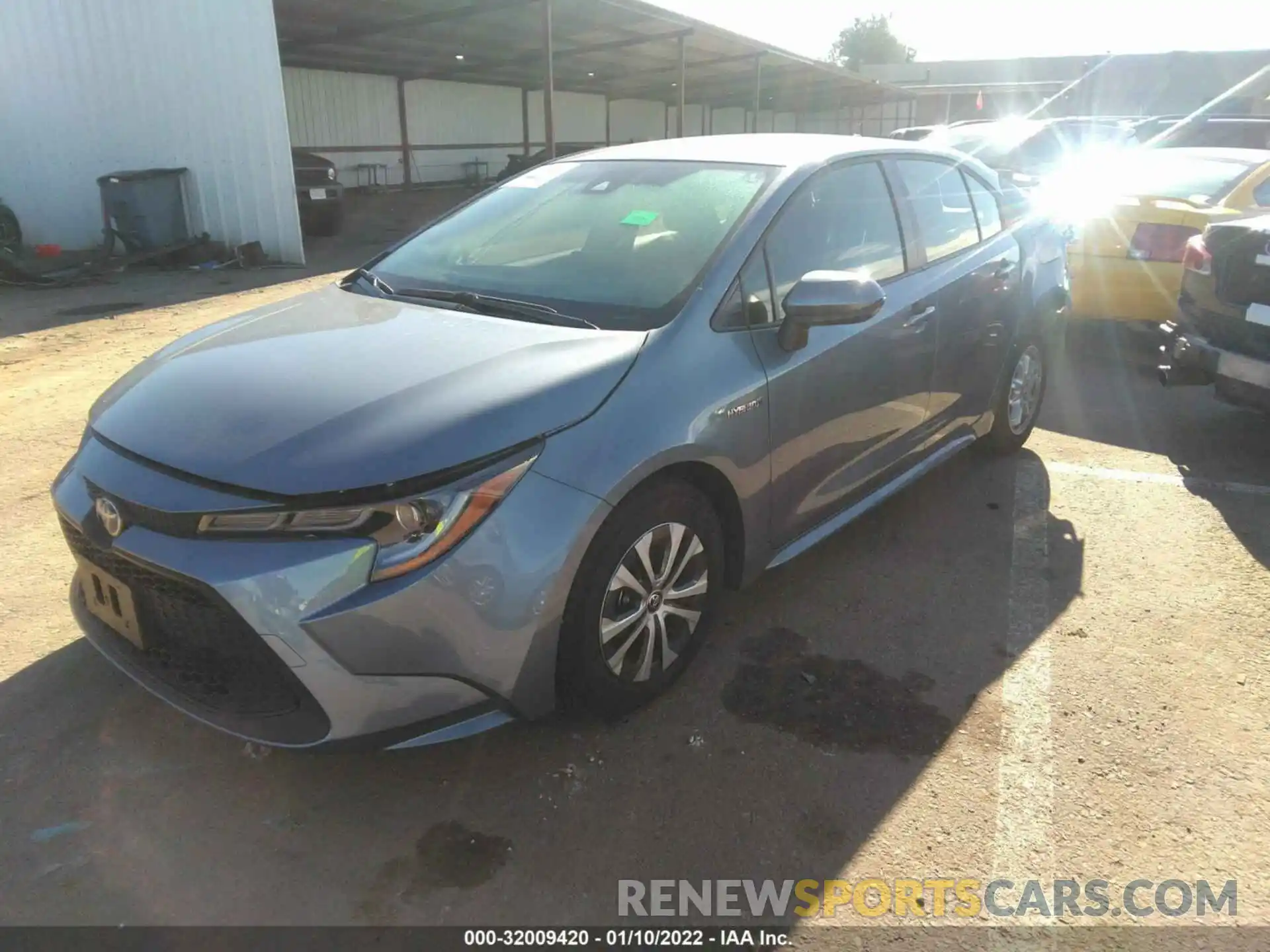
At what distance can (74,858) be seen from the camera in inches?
86.1

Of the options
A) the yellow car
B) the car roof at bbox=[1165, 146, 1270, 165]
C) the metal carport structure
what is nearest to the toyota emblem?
the yellow car

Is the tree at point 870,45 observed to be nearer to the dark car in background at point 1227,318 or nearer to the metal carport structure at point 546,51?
the metal carport structure at point 546,51

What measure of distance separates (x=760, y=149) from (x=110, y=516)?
2554 millimetres

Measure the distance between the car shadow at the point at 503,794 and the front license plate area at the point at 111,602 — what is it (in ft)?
1.41

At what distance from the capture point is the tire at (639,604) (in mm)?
2365

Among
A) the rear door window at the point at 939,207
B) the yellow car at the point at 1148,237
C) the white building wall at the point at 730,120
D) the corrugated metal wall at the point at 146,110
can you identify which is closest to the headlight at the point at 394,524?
the rear door window at the point at 939,207

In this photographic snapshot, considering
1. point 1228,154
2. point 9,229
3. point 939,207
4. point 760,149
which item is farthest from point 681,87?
point 760,149

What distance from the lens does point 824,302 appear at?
278cm

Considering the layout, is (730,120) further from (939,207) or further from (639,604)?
(639,604)

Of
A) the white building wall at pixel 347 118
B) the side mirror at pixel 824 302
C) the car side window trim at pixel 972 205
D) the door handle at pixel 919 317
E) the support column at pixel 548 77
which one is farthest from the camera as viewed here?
the white building wall at pixel 347 118

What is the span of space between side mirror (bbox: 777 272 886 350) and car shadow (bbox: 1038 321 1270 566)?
7.39ft

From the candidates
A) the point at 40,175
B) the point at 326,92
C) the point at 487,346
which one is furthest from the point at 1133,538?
the point at 326,92

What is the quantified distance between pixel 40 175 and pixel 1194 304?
14279mm

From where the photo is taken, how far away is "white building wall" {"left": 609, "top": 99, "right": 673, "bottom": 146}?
3376cm
